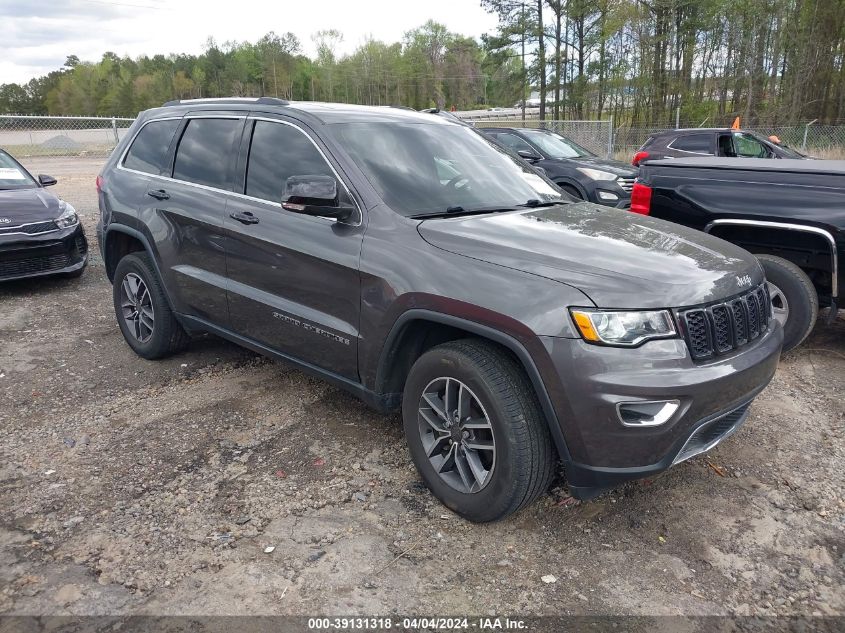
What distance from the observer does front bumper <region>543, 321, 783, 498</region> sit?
2457mm

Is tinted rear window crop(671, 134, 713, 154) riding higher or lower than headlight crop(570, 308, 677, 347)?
higher

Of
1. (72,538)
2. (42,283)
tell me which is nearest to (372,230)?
(72,538)

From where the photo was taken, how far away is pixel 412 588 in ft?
8.46

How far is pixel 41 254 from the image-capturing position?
6934 millimetres

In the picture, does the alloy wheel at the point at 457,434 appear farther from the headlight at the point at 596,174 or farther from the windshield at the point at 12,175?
the headlight at the point at 596,174

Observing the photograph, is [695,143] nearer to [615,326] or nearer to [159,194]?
[159,194]

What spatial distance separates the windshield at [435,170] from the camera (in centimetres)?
340

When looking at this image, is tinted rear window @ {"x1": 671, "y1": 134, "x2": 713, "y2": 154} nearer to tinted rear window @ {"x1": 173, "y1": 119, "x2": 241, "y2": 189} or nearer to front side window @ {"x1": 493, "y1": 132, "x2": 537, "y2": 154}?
front side window @ {"x1": 493, "y1": 132, "x2": 537, "y2": 154}

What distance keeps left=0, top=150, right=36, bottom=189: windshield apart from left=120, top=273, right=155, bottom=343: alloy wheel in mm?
3721

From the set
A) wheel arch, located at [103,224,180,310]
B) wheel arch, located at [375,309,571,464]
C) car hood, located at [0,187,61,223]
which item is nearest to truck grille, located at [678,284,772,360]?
wheel arch, located at [375,309,571,464]

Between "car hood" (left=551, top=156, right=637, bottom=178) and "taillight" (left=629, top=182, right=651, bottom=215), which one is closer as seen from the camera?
"taillight" (left=629, top=182, right=651, bottom=215)

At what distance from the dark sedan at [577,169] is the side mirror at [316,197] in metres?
6.43

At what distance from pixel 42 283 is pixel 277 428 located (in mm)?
5136

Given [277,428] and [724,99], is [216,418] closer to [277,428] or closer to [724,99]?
[277,428]
